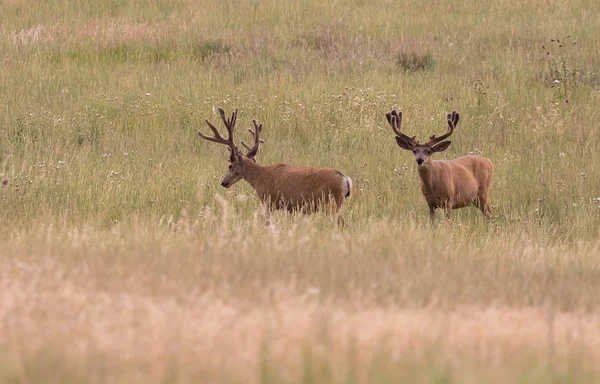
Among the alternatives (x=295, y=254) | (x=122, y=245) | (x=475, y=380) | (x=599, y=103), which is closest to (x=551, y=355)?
(x=475, y=380)

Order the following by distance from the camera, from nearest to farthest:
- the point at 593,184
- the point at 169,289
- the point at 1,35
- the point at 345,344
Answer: the point at 345,344, the point at 169,289, the point at 593,184, the point at 1,35

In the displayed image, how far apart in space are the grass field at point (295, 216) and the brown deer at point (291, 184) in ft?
0.81

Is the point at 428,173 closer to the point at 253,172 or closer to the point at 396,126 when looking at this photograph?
the point at 396,126

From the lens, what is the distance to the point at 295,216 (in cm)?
893

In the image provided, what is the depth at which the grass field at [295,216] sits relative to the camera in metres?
4.42

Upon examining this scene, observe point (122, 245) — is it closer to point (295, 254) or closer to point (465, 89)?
point (295, 254)

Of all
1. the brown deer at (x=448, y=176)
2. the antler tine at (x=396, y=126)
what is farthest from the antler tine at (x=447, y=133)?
the antler tine at (x=396, y=126)

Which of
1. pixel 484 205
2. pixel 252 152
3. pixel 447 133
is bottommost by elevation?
pixel 484 205

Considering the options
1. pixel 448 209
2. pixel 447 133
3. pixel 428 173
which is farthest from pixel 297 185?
pixel 447 133

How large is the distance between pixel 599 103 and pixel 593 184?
12.3 feet

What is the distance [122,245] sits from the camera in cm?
673

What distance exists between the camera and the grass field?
442 cm

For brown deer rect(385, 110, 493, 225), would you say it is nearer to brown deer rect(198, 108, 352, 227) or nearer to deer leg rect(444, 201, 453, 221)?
deer leg rect(444, 201, 453, 221)

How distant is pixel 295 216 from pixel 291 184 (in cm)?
160
